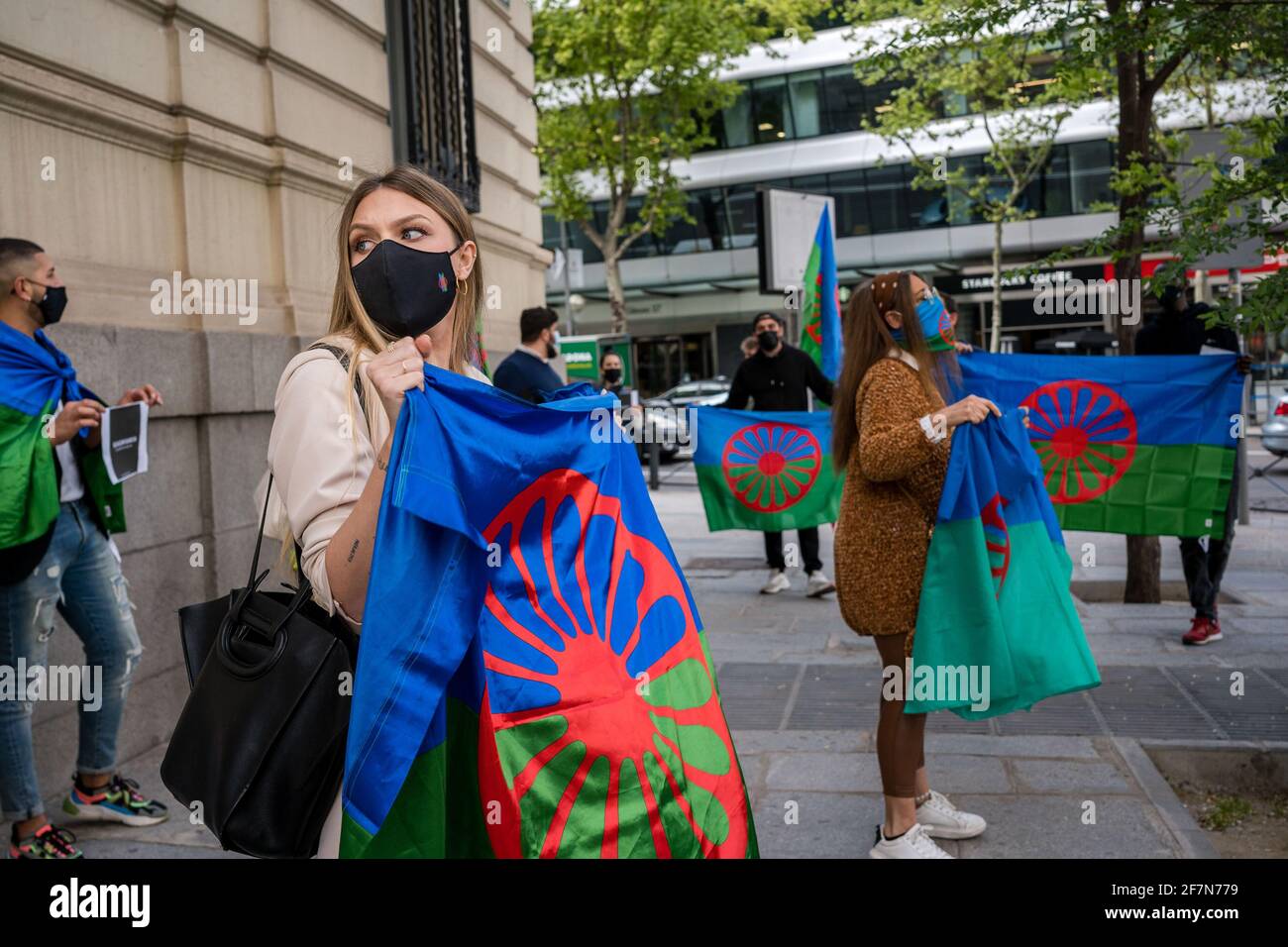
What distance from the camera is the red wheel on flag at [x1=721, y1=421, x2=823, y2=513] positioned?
30.4 ft

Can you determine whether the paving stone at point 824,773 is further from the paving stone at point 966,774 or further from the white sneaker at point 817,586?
the white sneaker at point 817,586

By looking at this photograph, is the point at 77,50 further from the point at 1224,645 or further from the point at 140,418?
the point at 1224,645

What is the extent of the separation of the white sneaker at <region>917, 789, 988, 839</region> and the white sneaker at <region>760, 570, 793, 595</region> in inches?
208

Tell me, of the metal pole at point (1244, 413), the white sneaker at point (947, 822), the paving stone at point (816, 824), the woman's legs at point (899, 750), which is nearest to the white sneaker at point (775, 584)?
the metal pole at point (1244, 413)

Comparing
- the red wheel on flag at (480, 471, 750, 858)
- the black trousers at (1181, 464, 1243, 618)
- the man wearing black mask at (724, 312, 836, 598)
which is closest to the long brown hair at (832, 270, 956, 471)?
the red wheel on flag at (480, 471, 750, 858)

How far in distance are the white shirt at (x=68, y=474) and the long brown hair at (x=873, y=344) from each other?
9.19 ft

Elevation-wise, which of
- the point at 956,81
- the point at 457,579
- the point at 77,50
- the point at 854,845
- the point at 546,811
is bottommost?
the point at 854,845

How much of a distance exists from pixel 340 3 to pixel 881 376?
15.9ft

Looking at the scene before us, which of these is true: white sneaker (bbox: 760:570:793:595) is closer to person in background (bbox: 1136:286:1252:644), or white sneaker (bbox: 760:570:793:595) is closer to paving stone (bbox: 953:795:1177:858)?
person in background (bbox: 1136:286:1252:644)

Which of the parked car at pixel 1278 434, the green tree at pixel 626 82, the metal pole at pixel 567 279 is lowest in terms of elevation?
the parked car at pixel 1278 434

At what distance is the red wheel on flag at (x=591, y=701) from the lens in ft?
6.67

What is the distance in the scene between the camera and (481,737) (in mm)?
2047
